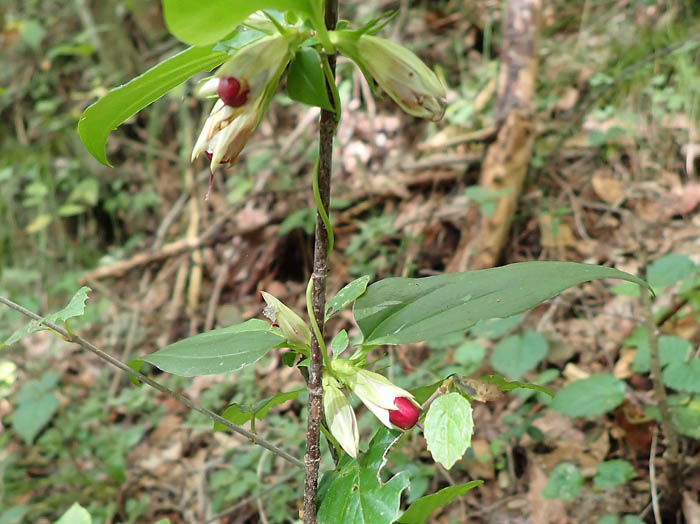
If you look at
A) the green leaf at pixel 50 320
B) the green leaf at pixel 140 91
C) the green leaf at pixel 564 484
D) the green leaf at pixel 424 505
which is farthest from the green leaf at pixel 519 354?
the green leaf at pixel 140 91

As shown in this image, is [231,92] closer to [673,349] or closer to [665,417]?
[665,417]

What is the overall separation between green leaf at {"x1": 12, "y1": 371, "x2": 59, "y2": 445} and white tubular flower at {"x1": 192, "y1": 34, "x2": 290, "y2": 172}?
6.96ft

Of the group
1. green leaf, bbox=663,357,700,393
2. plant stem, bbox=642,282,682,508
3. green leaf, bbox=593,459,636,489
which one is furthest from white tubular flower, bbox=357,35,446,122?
green leaf, bbox=593,459,636,489

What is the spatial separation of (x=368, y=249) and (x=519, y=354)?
1.21 meters

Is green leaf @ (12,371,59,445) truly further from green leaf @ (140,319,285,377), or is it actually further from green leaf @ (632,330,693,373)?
green leaf @ (632,330,693,373)

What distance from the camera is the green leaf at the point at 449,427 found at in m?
0.68

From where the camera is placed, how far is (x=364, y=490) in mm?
755

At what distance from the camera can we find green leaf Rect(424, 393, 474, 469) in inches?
26.8

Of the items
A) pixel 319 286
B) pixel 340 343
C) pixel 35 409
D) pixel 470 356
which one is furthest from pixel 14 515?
pixel 319 286

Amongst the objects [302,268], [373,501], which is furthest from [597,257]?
[373,501]

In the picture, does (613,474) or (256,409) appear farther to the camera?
(613,474)

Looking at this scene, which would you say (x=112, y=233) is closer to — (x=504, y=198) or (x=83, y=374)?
(x=83, y=374)

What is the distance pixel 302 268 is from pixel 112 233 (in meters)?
1.67

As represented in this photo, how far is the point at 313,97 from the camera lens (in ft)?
2.09
